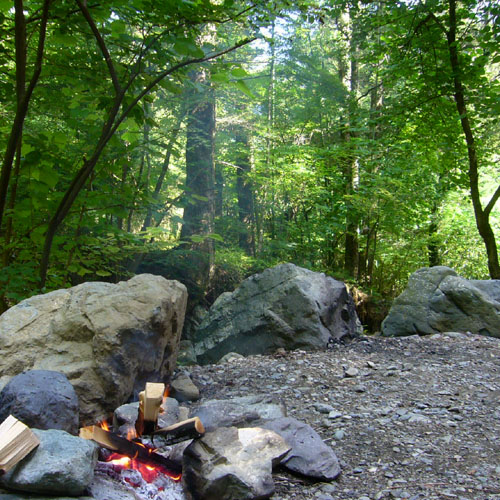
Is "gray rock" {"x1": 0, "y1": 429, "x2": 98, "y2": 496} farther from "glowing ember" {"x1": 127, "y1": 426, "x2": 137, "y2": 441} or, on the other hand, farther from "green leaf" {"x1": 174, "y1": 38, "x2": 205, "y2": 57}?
"green leaf" {"x1": 174, "y1": 38, "x2": 205, "y2": 57}

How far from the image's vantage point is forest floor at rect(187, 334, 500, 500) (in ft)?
8.07

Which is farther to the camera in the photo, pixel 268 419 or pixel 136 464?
pixel 268 419

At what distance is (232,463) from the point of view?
2311mm

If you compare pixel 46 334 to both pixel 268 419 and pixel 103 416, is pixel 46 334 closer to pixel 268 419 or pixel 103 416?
pixel 103 416

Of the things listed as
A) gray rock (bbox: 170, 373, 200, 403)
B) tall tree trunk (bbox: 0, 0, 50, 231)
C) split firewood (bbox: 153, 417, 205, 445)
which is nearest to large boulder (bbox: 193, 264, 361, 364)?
gray rock (bbox: 170, 373, 200, 403)

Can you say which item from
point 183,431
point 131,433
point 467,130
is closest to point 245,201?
point 467,130

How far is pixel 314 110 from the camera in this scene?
9641mm

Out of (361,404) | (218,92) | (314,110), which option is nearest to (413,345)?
(361,404)

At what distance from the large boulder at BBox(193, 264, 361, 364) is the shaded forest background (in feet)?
4.41

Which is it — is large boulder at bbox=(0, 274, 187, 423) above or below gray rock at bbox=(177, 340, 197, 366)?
above

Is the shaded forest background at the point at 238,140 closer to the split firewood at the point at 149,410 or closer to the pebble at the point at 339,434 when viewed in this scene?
the split firewood at the point at 149,410

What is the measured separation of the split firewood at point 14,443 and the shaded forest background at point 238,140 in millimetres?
1363

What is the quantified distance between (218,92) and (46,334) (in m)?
7.72

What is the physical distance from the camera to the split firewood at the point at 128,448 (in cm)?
239
